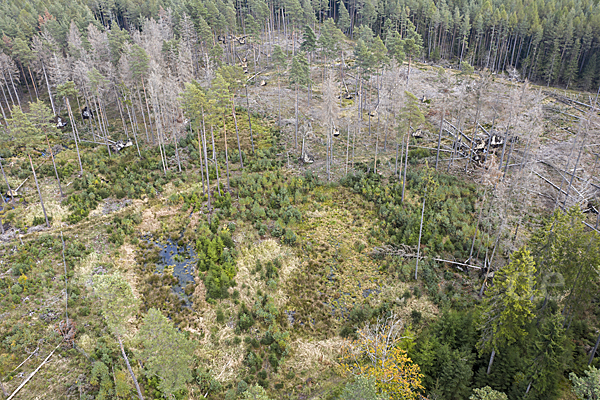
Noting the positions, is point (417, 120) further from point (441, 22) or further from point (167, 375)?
point (441, 22)

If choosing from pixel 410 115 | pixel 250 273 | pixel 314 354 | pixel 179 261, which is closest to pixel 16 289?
pixel 179 261

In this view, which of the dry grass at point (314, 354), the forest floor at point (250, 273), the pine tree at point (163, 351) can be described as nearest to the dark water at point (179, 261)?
the forest floor at point (250, 273)

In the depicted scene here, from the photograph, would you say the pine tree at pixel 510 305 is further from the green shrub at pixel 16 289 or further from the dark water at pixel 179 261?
the green shrub at pixel 16 289

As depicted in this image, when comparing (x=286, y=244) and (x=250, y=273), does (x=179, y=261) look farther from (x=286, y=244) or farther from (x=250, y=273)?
(x=286, y=244)

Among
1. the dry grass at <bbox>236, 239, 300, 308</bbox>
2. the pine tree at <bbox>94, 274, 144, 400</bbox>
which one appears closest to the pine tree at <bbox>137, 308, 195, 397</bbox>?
the pine tree at <bbox>94, 274, 144, 400</bbox>

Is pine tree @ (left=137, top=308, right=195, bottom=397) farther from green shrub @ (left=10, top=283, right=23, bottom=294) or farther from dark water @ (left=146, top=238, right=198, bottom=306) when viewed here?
green shrub @ (left=10, top=283, right=23, bottom=294)
